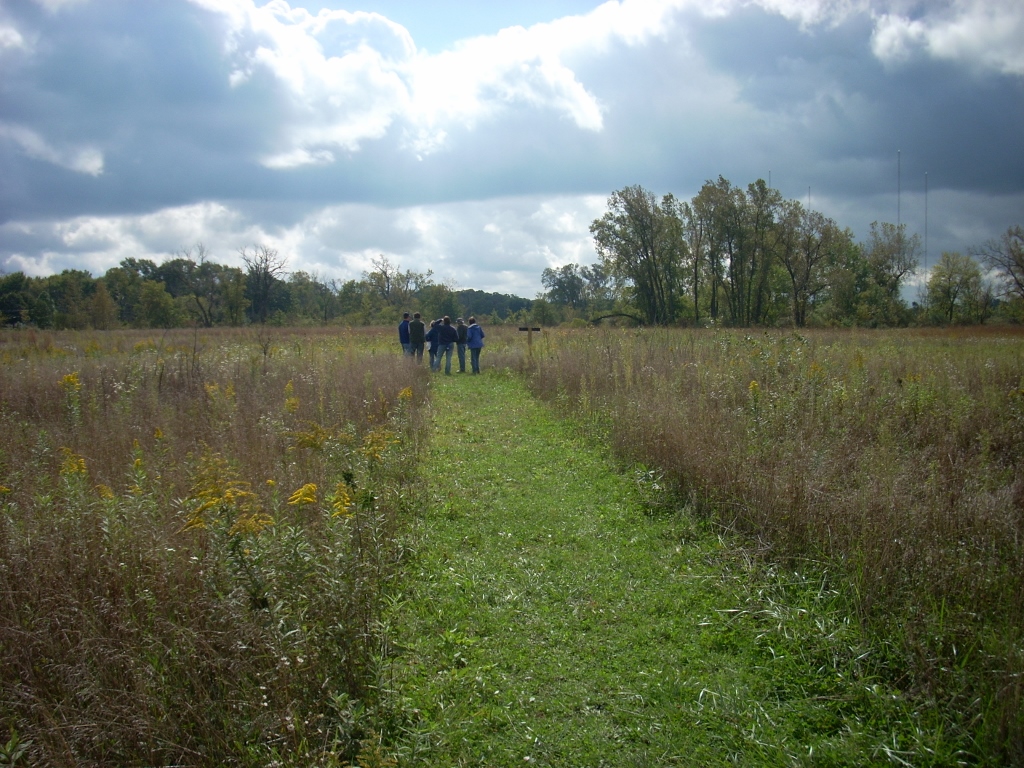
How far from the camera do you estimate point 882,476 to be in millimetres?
4805

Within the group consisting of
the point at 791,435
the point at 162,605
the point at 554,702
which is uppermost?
the point at 791,435

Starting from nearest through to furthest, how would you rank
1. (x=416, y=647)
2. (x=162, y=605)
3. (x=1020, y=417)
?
1. (x=162, y=605)
2. (x=416, y=647)
3. (x=1020, y=417)

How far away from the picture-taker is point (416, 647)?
3.88 meters

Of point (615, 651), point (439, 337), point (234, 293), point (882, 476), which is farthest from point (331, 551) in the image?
point (234, 293)

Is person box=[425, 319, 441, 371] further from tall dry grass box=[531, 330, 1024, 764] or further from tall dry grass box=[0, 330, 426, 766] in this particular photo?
tall dry grass box=[0, 330, 426, 766]

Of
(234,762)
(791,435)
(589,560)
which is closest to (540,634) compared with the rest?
(589,560)

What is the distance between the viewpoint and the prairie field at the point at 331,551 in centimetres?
292

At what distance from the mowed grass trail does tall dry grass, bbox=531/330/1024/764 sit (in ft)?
1.03

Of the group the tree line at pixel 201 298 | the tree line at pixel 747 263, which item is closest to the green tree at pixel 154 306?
the tree line at pixel 201 298

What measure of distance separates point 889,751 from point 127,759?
3.32m

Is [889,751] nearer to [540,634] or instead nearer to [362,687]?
[540,634]

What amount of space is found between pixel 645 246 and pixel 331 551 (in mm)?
50284

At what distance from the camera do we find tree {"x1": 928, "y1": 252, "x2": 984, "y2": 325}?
135 ft

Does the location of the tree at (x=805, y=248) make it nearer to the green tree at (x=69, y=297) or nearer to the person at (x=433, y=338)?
the person at (x=433, y=338)
